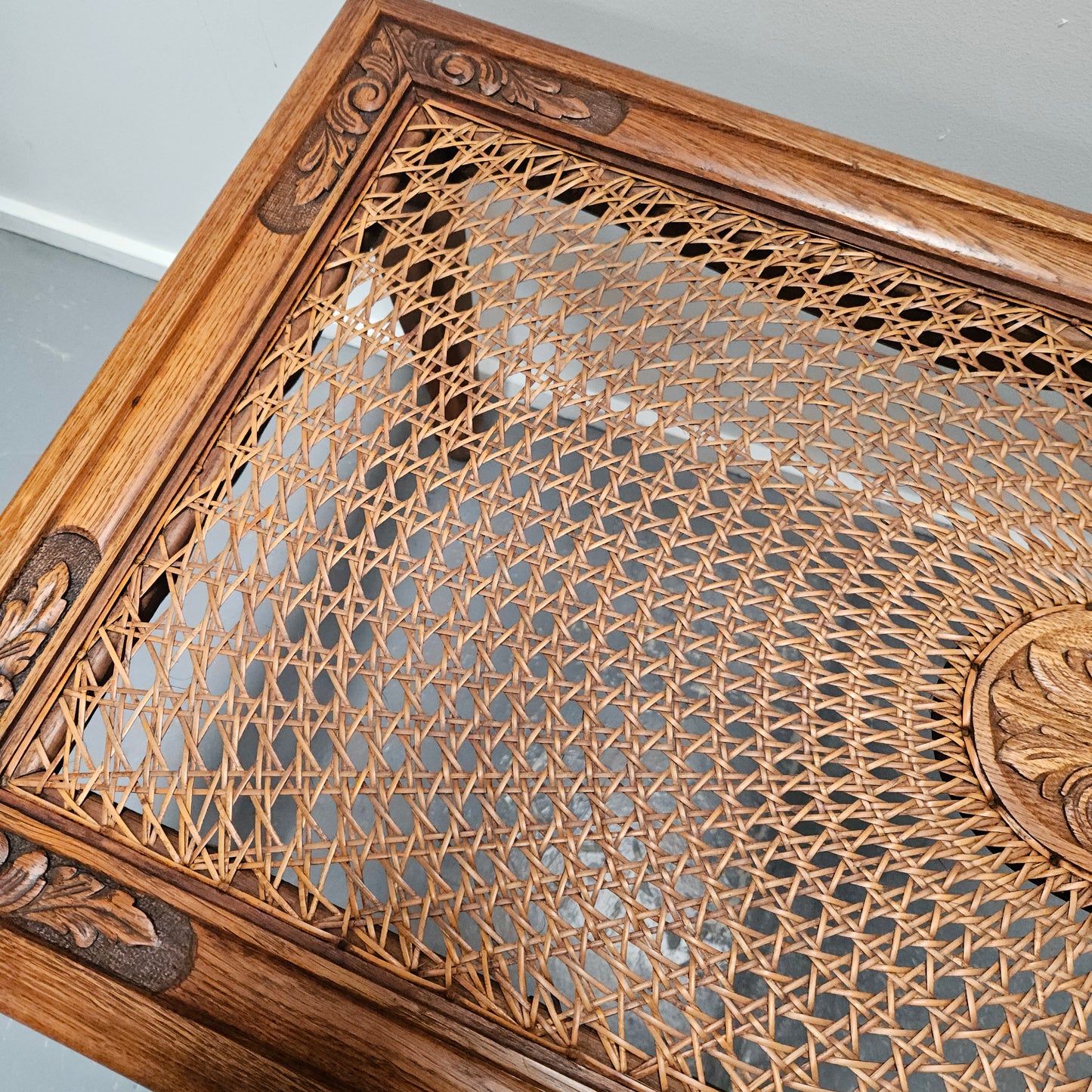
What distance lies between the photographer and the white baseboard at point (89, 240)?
1.18m

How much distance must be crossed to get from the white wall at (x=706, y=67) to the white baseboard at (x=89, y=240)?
5.6 inches

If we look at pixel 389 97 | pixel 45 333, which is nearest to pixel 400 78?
pixel 389 97

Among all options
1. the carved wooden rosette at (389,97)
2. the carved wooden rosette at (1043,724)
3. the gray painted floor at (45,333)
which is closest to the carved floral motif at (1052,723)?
the carved wooden rosette at (1043,724)

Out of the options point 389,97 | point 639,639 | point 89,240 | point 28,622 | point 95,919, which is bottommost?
point 95,919

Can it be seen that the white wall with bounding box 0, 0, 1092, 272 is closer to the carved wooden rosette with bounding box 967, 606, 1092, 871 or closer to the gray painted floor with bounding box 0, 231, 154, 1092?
the gray painted floor with bounding box 0, 231, 154, 1092

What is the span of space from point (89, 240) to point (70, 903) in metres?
1.03

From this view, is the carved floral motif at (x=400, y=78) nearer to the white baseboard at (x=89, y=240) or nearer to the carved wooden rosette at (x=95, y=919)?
the carved wooden rosette at (x=95, y=919)

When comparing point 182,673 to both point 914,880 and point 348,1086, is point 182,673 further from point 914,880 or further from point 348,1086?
point 914,880

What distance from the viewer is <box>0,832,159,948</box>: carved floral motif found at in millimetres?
413

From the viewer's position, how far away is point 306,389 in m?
0.53

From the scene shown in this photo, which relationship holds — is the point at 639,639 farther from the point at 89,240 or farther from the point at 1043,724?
the point at 89,240

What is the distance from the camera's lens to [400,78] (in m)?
0.58

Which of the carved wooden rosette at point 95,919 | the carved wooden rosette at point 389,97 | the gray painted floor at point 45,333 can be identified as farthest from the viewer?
the gray painted floor at point 45,333

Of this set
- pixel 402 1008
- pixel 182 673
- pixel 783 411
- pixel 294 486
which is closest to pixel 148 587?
pixel 294 486
